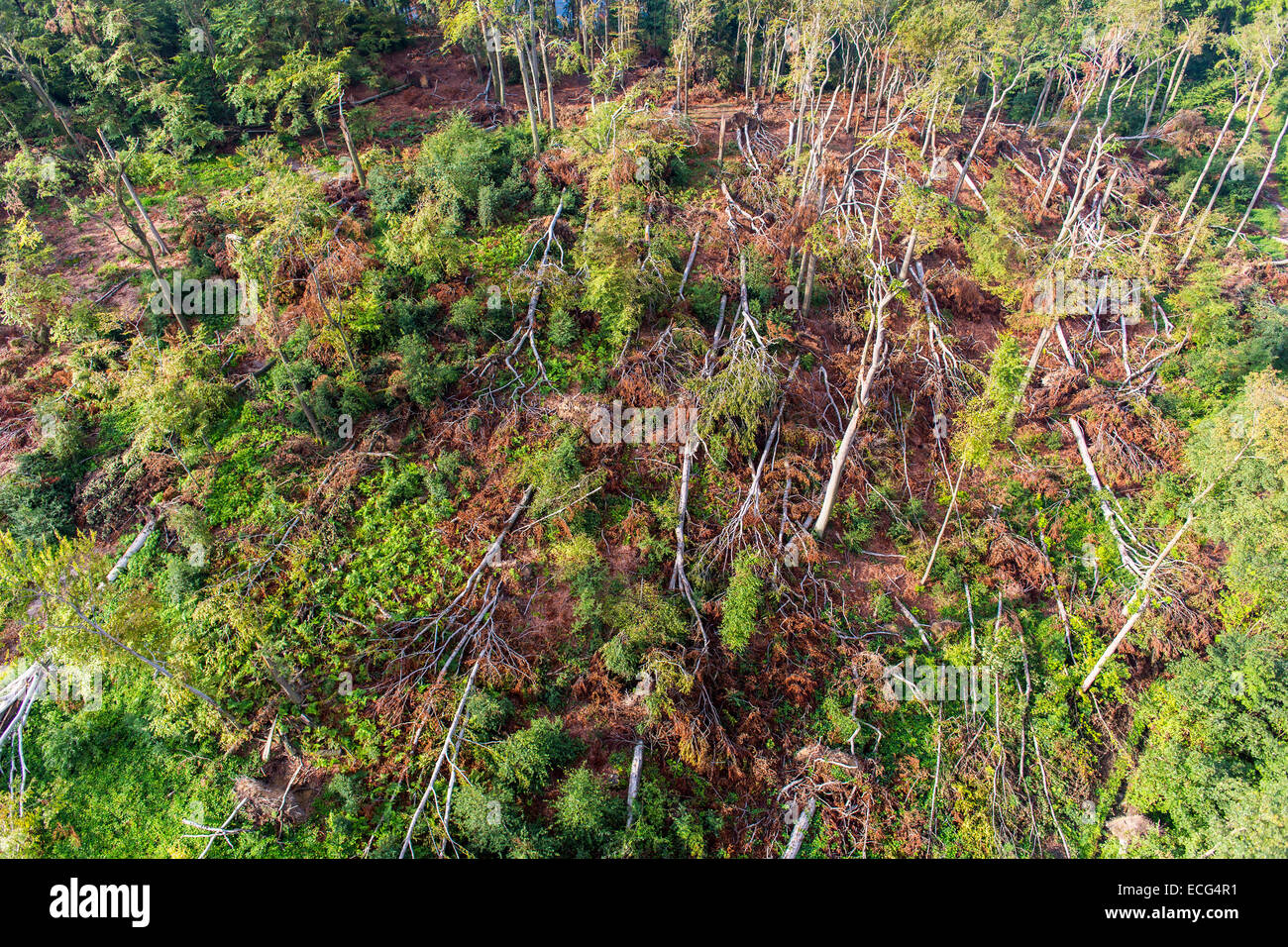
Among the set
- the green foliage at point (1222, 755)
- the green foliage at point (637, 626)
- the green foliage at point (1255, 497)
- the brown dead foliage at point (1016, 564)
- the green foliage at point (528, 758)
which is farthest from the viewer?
the brown dead foliage at point (1016, 564)

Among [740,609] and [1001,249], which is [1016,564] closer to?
[740,609]

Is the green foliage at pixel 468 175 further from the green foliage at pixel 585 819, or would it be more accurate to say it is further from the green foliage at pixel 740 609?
the green foliage at pixel 585 819

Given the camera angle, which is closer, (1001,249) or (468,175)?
(468,175)

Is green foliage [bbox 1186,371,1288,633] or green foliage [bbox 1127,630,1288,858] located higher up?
green foliage [bbox 1186,371,1288,633]

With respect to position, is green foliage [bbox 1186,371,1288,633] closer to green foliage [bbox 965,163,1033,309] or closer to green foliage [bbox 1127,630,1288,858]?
green foliage [bbox 1127,630,1288,858]

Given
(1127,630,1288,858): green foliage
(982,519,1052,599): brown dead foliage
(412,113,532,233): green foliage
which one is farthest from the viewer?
(412,113,532,233): green foliage

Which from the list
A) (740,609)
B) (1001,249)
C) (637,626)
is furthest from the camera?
(1001,249)

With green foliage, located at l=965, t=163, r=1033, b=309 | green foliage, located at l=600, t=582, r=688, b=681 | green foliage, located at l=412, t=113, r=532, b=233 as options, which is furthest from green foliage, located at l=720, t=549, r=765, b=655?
green foliage, located at l=412, t=113, r=532, b=233

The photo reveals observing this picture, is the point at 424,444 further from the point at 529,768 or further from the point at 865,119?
the point at 865,119

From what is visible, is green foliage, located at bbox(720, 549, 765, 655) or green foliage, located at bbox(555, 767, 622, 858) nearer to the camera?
green foliage, located at bbox(555, 767, 622, 858)

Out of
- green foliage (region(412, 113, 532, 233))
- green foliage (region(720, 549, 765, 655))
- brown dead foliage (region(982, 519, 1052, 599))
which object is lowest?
brown dead foliage (region(982, 519, 1052, 599))

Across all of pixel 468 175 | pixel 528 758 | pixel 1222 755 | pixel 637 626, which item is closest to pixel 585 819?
pixel 528 758

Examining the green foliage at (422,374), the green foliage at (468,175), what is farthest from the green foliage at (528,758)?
the green foliage at (468,175)

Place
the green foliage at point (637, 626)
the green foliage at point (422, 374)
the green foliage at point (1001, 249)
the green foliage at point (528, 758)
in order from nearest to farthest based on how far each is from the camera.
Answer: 1. the green foliage at point (528, 758)
2. the green foliage at point (637, 626)
3. the green foliage at point (422, 374)
4. the green foliage at point (1001, 249)
